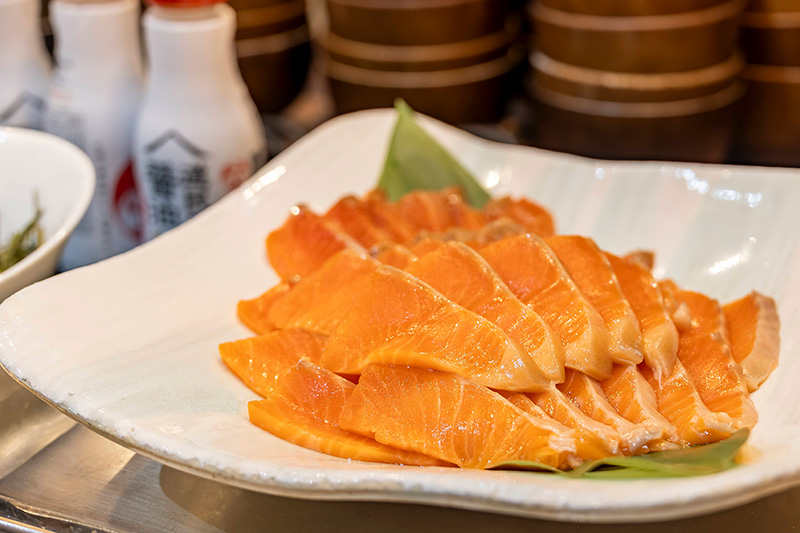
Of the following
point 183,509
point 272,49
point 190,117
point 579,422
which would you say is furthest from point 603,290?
point 272,49

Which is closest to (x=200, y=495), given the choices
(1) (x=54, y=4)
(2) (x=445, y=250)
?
(2) (x=445, y=250)

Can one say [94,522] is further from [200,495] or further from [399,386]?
[399,386]

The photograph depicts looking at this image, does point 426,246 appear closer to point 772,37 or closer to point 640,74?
point 640,74

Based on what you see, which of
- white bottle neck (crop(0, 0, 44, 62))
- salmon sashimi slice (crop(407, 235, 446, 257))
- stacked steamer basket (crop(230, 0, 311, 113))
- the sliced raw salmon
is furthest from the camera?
stacked steamer basket (crop(230, 0, 311, 113))

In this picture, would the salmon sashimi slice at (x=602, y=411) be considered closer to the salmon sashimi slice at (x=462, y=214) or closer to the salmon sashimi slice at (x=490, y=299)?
the salmon sashimi slice at (x=490, y=299)

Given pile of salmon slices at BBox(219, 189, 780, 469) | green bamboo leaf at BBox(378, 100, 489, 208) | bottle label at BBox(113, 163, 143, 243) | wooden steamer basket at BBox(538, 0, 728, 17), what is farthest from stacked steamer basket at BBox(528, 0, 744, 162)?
bottle label at BBox(113, 163, 143, 243)

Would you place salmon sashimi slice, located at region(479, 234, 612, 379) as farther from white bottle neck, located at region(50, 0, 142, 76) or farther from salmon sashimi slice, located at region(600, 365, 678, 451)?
white bottle neck, located at region(50, 0, 142, 76)
